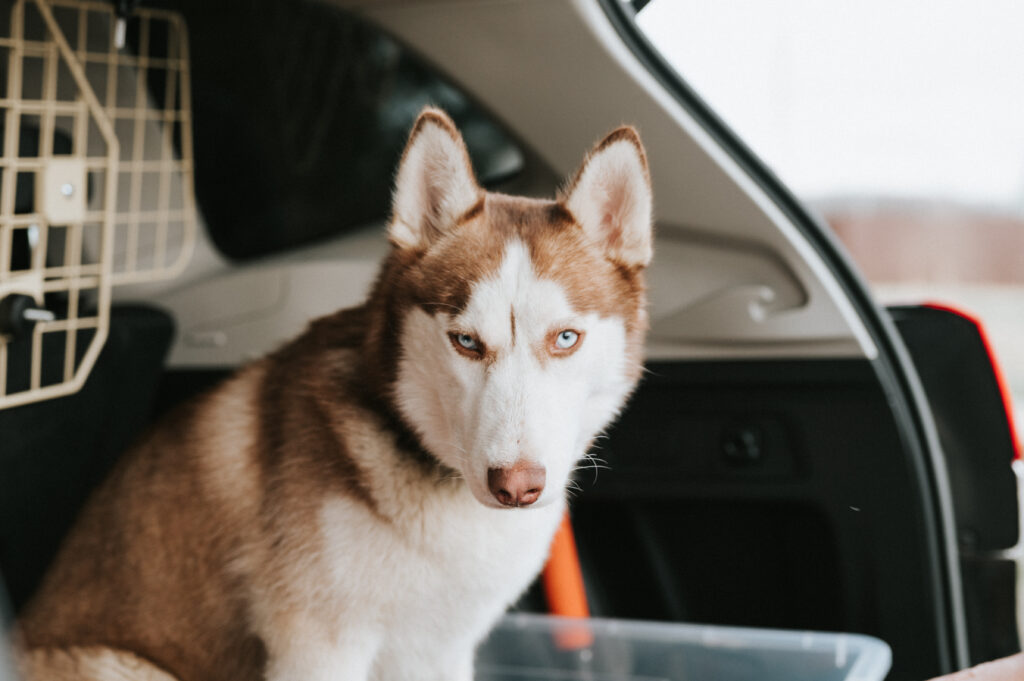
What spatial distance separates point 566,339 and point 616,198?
0.13m

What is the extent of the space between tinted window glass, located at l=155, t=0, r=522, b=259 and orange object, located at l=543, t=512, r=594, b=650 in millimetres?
578

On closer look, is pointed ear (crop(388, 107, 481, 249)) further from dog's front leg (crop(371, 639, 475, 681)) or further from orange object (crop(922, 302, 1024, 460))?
orange object (crop(922, 302, 1024, 460))

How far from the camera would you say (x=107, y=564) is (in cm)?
105

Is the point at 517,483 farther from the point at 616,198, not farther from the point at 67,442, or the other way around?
the point at 67,442

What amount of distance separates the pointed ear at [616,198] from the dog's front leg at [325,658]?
46 centimetres

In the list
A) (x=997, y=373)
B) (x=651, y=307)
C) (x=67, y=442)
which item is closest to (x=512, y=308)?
(x=651, y=307)

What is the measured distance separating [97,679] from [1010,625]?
1.19 metres

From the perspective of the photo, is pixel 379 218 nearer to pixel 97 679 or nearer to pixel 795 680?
pixel 97 679

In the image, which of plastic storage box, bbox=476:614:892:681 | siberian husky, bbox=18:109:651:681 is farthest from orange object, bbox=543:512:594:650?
siberian husky, bbox=18:109:651:681

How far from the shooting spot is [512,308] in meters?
0.71

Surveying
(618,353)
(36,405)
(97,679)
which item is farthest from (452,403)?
(36,405)

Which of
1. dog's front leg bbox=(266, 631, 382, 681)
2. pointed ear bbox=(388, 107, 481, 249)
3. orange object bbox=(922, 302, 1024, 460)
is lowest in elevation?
dog's front leg bbox=(266, 631, 382, 681)

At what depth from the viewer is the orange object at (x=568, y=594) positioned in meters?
1.36

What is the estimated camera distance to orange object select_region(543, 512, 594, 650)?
1364 millimetres
